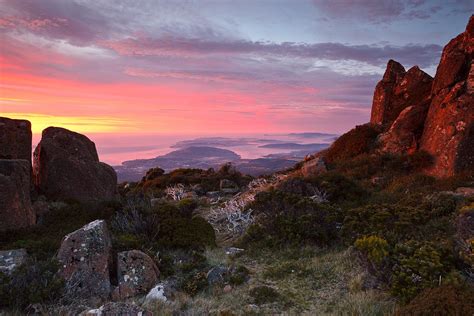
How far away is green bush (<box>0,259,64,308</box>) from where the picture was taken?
6461mm

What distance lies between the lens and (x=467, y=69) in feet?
73.1

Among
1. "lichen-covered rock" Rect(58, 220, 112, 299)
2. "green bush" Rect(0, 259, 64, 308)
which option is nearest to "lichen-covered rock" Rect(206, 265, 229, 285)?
"lichen-covered rock" Rect(58, 220, 112, 299)

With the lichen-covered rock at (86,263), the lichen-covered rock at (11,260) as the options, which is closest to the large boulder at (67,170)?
the lichen-covered rock at (11,260)

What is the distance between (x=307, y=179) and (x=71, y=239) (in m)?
11.5

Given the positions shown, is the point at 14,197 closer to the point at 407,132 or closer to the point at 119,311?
the point at 119,311

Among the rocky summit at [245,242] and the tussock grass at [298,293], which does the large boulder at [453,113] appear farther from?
the tussock grass at [298,293]

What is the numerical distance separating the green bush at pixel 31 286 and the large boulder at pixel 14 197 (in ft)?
13.0

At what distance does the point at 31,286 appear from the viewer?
6629 millimetres

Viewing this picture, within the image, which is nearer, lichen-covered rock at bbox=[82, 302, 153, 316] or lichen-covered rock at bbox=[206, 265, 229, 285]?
lichen-covered rock at bbox=[82, 302, 153, 316]

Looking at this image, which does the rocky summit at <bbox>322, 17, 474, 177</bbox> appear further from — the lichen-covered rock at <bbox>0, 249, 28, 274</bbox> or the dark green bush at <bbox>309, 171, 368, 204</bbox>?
the lichen-covered rock at <bbox>0, 249, 28, 274</bbox>

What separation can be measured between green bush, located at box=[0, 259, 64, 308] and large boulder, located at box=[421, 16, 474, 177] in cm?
1783

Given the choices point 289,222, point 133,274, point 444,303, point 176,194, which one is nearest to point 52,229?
point 133,274

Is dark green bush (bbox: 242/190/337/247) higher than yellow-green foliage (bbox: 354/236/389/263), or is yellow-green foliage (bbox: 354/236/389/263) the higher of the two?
yellow-green foliage (bbox: 354/236/389/263)

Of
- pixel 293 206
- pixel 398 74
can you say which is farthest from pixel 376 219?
pixel 398 74
